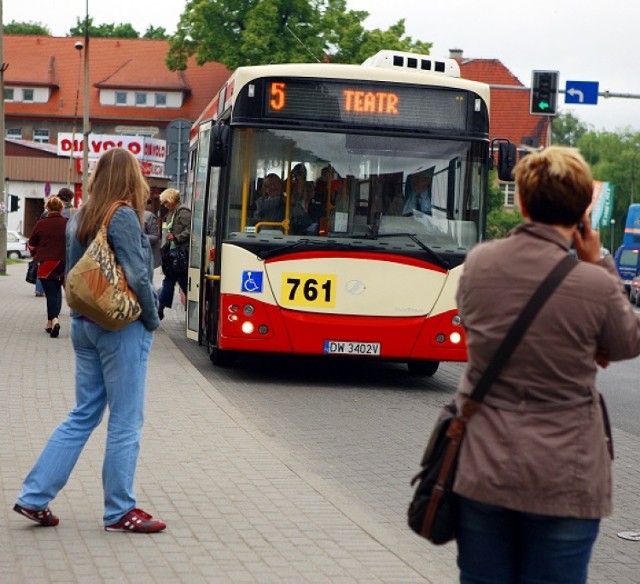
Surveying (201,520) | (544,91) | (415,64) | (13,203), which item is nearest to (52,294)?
(415,64)

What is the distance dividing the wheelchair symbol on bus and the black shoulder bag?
31.4 feet

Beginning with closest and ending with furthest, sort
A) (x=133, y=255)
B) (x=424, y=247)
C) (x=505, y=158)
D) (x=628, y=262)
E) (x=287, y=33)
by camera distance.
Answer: (x=133, y=255), (x=505, y=158), (x=424, y=247), (x=628, y=262), (x=287, y=33)

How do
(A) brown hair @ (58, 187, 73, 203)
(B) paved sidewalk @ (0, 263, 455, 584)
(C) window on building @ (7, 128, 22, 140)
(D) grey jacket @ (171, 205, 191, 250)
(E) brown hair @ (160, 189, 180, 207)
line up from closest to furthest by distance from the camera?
(B) paved sidewalk @ (0, 263, 455, 584), (D) grey jacket @ (171, 205, 191, 250), (A) brown hair @ (58, 187, 73, 203), (E) brown hair @ (160, 189, 180, 207), (C) window on building @ (7, 128, 22, 140)

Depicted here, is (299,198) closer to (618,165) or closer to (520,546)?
(520,546)

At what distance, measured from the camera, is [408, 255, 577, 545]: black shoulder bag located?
3.61 m

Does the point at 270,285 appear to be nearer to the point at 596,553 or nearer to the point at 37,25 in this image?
the point at 596,553

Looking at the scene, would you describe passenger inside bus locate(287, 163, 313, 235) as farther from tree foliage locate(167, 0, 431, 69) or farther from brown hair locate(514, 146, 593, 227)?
tree foliage locate(167, 0, 431, 69)

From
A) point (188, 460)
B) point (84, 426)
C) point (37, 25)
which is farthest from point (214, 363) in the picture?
point (37, 25)

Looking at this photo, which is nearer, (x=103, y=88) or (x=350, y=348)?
(x=350, y=348)

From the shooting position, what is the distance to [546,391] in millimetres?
3582

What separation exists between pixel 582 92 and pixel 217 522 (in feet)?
90.9

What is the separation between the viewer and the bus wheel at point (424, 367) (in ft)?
49.4

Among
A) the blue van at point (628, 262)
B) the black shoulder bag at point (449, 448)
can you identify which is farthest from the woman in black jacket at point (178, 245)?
the blue van at point (628, 262)

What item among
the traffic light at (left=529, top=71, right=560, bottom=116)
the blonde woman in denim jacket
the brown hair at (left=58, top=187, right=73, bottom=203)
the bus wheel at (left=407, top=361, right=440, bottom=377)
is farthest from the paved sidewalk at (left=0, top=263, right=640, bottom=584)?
the traffic light at (left=529, top=71, right=560, bottom=116)
